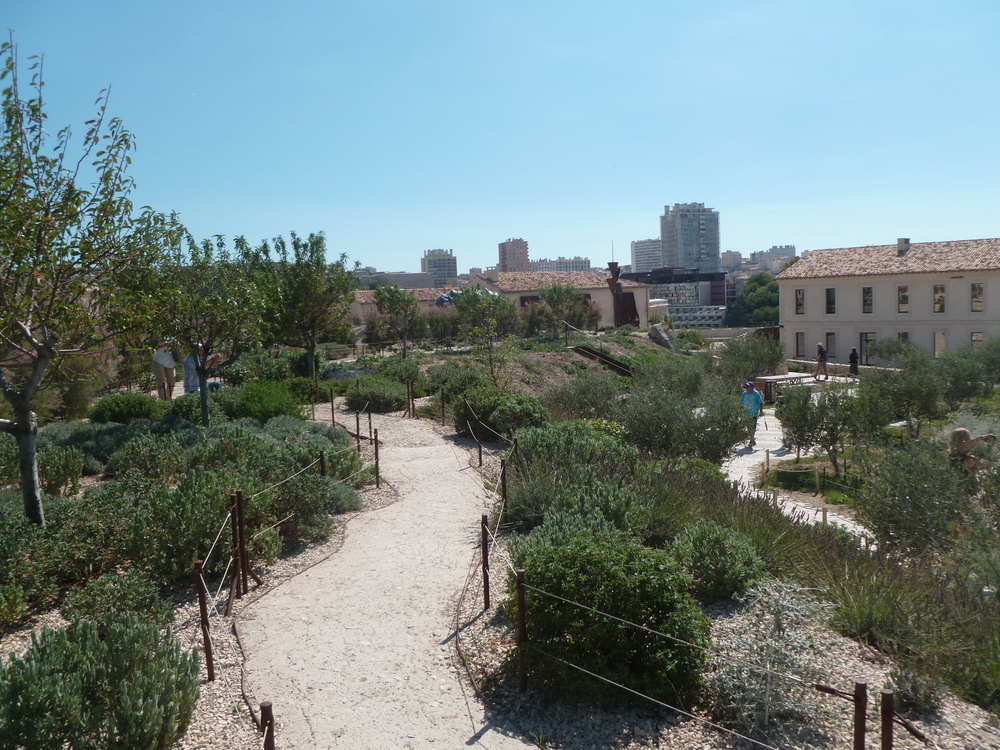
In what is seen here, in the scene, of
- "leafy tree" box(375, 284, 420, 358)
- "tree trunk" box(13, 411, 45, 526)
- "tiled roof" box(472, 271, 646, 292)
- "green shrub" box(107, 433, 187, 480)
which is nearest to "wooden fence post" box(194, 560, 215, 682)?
"tree trunk" box(13, 411, 45, 526)

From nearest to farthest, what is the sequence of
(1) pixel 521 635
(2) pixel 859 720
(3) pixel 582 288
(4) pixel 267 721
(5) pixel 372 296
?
(2) pixel 859 720 < (4) pixel 267 721 < (1) pixel 521 635 < (5) pixel 372 296 < (3) pixel 582 288

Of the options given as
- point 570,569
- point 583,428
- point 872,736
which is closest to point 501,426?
point 583,428

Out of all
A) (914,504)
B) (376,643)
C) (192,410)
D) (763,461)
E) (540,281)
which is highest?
(540,281)

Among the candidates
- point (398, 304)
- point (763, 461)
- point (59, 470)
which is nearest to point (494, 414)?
point (763, 461)

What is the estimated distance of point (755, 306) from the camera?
293 ft

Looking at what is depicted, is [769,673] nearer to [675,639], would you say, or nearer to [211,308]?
[675,639]

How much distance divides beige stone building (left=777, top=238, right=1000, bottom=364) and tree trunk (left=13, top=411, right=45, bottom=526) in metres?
35.0

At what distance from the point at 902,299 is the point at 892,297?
442 mm

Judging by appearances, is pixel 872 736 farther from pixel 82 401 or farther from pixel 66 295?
pixel 82 401

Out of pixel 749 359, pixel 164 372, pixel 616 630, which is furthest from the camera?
pixel 749 359

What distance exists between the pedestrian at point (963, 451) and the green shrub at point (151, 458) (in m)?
10.4

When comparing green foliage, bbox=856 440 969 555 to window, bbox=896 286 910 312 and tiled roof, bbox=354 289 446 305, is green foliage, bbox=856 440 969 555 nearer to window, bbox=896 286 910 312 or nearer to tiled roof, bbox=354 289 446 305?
window, bbox=896 286 910 312

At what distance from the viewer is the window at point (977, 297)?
3338 cm

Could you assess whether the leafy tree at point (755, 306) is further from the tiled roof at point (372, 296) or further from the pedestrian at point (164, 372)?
the pedestrian at point (164, 372)
